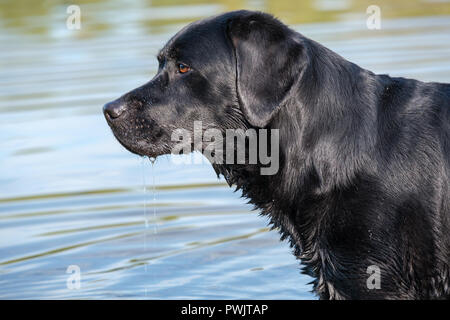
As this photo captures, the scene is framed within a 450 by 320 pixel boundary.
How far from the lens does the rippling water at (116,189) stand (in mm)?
7285

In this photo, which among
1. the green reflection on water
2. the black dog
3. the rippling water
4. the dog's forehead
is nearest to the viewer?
the black dog

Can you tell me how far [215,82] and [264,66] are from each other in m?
0.36

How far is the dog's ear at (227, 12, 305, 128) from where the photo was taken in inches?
208

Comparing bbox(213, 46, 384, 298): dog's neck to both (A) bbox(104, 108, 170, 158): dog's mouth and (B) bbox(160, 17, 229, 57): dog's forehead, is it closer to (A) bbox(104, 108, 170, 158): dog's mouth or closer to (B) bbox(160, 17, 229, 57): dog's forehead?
(B) bbox(160, 17, 229, 57): dog's forehead

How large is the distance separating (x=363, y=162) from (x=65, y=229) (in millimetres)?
3982

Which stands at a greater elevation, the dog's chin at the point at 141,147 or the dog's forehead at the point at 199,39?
the dog's forehead at the point at 199,39

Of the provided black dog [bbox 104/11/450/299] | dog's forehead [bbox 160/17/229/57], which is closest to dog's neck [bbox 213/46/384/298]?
black dog [bbox 104/11/450/299]

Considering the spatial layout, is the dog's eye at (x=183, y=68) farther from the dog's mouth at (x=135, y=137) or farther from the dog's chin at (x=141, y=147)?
the dog's chin at (x=141, y=147)

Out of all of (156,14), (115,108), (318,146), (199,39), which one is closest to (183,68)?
(199,39)

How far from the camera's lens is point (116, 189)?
30.5 feet

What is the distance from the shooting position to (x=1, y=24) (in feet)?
59.6

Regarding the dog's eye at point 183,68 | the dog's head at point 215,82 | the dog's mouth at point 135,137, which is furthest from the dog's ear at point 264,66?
the dog's mouth at point 135,137
